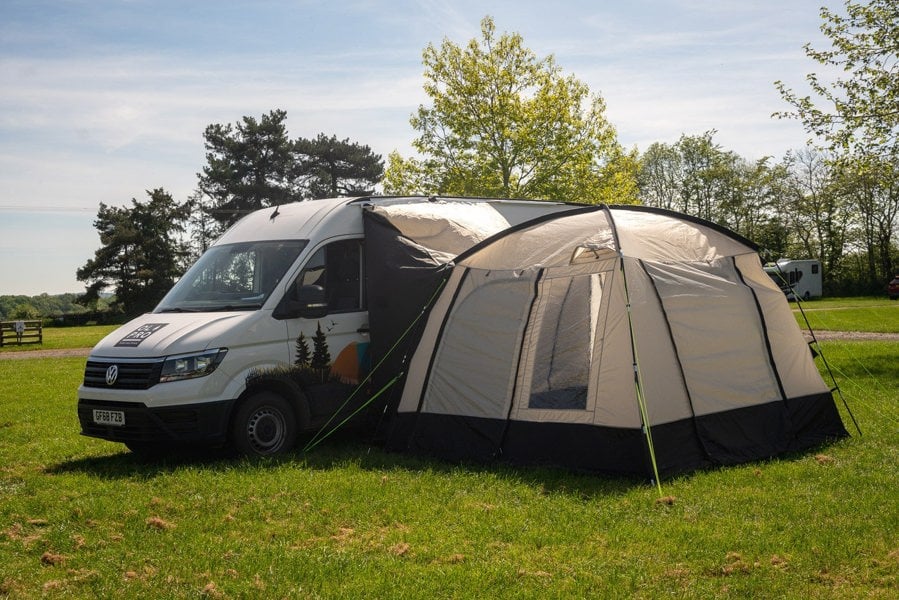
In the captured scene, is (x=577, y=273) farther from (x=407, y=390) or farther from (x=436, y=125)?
(x=436, y=125)

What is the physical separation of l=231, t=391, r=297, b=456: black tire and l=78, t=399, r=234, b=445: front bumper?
168mm

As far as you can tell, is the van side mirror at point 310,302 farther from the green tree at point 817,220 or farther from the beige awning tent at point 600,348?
the green tree at point 817,220

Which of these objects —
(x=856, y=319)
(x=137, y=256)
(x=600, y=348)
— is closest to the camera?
(x=600, y=348)

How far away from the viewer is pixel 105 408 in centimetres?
827

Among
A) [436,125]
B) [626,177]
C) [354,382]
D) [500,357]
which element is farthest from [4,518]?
[626,177]

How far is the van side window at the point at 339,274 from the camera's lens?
30.0 feet

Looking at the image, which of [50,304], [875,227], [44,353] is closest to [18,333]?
[44,353]

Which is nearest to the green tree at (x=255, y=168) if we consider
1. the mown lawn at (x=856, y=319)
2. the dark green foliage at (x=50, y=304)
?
the dark green foliage at (x=50, y=304)

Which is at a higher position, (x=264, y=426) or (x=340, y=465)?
(x=264, y=426)

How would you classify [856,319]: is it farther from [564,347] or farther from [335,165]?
[335,165]

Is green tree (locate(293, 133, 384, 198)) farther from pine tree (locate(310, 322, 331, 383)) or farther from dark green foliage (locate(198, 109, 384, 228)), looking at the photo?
pine tree (locate(310, 322, 331, 383))

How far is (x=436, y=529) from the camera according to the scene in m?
6.11

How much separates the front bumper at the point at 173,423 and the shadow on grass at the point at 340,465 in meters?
Result: 0.30

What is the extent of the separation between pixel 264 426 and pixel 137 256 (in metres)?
52.1
